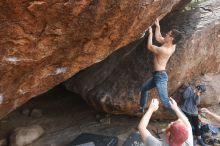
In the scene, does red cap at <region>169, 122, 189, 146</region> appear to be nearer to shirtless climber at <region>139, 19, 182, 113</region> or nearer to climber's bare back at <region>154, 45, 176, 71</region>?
shirtless climber at <region>139, 19, 182, 113</region>

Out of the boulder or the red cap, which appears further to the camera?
the boulder

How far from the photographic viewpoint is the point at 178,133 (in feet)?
12.9

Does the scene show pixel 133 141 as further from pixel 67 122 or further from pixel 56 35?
pixel 56 35

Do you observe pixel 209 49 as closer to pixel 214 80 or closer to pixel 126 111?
pixel 214 80

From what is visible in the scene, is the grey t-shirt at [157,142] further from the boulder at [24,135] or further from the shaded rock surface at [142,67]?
the boulder at [24,135]

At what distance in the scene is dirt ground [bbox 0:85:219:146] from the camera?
9406 mm

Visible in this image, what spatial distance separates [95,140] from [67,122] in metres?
1.69

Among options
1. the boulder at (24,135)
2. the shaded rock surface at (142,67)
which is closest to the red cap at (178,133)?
the shaded rock surface at (142,67)

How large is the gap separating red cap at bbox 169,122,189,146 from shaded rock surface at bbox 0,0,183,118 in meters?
2.78

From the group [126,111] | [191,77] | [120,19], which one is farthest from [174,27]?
[120,19]

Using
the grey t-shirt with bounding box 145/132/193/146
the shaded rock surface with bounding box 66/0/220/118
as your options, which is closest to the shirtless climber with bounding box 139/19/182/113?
the shaded rock surface with bounding box 66/0/220/118

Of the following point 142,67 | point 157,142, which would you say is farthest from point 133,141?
point 157,142

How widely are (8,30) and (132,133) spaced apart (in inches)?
181

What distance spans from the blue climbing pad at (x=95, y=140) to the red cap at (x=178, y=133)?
4621mm
